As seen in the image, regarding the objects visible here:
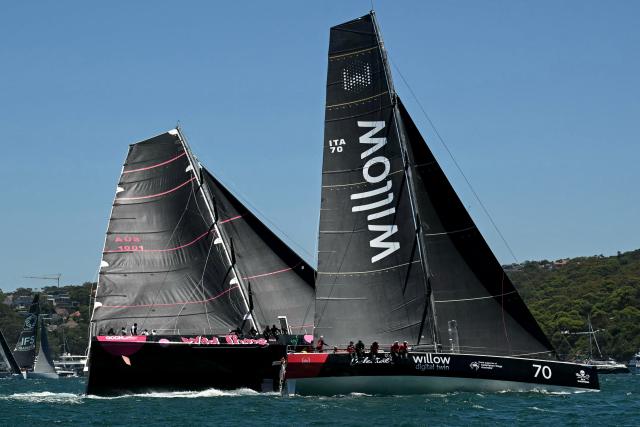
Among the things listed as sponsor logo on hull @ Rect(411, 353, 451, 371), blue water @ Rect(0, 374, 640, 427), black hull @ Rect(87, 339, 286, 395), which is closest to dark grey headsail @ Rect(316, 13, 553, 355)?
sponsor logo on hull @ Rect(411, 353, 451, 371)

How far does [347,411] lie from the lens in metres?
36.1

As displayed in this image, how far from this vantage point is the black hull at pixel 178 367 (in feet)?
154

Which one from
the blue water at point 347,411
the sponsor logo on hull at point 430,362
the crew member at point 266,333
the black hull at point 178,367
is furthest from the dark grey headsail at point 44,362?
the sponsor logo on hull at point 430,362

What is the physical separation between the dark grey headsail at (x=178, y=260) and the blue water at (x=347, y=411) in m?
5.32

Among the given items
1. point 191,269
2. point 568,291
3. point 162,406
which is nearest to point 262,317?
point 191,269

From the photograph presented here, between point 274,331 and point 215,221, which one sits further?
point 215,221

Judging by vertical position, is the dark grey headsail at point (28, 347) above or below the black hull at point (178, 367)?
above

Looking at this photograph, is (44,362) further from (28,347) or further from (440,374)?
(440,374)

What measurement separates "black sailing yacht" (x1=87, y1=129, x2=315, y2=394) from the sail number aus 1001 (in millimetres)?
11944

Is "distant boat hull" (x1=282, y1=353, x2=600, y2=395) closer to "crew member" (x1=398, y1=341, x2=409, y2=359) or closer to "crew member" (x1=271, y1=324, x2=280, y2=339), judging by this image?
"crew member" (x1=398, y1=341, x2=409, y2=359)

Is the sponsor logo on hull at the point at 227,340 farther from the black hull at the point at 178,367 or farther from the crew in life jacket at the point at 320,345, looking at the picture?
the crew in life jacket at the point at 320,345

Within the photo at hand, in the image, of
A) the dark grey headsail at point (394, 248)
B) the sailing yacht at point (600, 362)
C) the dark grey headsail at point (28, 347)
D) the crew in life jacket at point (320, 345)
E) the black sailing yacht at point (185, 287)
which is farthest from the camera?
the dark grey headsail at point (28, 347)

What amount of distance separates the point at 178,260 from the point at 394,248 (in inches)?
495

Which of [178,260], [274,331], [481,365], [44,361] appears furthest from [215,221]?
[44,361]
